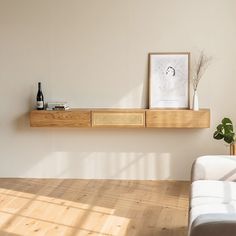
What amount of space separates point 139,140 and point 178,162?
18.8 inches

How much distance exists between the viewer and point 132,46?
5.33 m

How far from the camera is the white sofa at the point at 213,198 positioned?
2652mm

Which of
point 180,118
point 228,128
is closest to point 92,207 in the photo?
point 180,118

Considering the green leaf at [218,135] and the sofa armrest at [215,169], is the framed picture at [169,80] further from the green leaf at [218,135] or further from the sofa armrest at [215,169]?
the sofa armrest at [215,169]

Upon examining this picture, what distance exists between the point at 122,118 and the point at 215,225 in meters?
2.69

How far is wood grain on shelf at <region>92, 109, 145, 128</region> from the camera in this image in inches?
206

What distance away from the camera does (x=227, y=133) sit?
506 centimetres

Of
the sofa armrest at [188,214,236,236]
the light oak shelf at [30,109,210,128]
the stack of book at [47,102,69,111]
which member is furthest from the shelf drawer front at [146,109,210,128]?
the sofa armrest at [188,214,236,236]

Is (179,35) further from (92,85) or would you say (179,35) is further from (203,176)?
(203,176)

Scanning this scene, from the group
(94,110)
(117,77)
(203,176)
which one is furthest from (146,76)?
(203,176)

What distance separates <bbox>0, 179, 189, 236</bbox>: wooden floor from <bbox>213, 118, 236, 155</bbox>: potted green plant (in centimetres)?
63

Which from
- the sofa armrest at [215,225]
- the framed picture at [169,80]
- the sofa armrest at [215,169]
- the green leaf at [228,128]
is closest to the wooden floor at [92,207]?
the sofa armrest at [215,169]

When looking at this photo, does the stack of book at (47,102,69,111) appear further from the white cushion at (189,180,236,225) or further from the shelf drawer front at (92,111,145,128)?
the white cushion at (189,180,236,225)

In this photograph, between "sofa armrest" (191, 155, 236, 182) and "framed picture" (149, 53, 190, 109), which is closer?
"sofa armrest" (191, 155, 236, 182)
